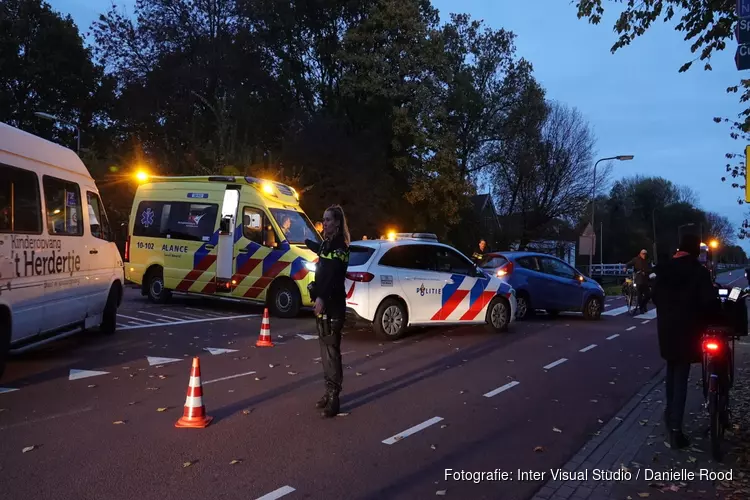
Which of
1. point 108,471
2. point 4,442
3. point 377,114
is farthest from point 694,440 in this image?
point 377,114

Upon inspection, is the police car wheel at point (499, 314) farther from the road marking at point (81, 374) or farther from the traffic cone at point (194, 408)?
the traffic cone at point (194, 408)

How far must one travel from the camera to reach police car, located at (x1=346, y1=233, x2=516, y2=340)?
10.4 metres

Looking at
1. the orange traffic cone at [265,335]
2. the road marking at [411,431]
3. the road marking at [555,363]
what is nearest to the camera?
the road marking at [411,431]

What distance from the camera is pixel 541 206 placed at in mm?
40844

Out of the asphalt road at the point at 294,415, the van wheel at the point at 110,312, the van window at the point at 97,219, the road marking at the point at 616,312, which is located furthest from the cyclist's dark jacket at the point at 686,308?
the road marking at the point at 616,312

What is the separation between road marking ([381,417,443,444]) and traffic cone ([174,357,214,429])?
1.66 metres

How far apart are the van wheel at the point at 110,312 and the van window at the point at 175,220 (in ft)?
13.4

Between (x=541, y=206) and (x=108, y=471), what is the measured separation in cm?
3878

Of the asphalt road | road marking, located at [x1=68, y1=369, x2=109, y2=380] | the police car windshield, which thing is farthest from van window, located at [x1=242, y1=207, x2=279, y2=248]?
road marking, located at [x1=68, y1=369, x2=109, y2=380]

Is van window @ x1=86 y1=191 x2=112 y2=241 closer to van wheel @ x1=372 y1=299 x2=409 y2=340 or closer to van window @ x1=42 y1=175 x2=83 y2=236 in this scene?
van window @ x1=42 y1=175 x2=83 y2=236

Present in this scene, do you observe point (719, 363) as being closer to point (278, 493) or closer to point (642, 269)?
point (278, 493)

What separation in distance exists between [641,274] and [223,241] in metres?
11.3

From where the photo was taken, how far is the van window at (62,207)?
8.00 meters

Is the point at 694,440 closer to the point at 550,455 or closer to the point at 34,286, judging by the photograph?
the point at 550,455
